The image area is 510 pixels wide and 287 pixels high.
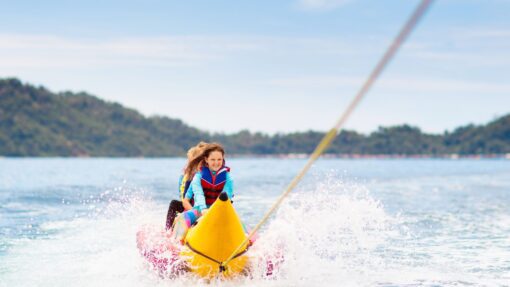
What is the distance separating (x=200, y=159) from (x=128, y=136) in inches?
5845

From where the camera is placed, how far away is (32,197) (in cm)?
2123

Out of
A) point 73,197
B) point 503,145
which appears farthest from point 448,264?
point 503,145

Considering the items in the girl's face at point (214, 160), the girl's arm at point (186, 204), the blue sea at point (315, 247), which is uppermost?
the girl's face at point (214, 160)

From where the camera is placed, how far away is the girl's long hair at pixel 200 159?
7.32m

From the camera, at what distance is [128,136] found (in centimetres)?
15325

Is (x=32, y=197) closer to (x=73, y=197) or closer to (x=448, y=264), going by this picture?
(x=73, y=197)

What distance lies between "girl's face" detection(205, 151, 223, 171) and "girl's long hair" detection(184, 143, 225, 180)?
0.05 m

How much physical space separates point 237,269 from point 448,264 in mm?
3218

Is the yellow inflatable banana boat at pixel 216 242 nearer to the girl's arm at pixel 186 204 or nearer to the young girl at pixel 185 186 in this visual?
the girl's arm at pixel 186 204

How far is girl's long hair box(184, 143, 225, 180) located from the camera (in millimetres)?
7320

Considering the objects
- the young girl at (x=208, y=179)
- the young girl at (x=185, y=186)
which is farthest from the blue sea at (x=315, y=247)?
the young girl at (x=208, y=179)

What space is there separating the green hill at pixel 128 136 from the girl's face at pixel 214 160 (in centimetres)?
12801

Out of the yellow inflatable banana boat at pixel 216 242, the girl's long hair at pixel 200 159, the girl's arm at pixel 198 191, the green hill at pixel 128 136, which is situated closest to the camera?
the yellow inflatable banana boat at pixel 216 242

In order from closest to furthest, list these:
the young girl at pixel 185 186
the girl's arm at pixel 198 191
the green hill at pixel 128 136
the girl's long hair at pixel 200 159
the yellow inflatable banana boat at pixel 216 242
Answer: the yellow inflatable banana boat at pixel 216 242 → the girl's arm at pixel 198 191 → the girl's long hair at pixel 200 159 → the young girl at pixel 185 186 → the green hill at pixel 128 136
